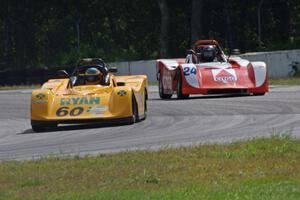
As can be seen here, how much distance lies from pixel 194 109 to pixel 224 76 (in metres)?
3.75

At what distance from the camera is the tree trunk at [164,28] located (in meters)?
48.3

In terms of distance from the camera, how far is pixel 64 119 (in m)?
18.1

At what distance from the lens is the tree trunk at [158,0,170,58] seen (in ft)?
159

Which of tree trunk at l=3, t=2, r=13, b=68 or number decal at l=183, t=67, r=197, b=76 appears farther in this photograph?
tree trunk at l=3, t=2, r=13, b=68

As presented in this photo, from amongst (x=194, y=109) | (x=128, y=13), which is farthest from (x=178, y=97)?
(x=128, y=13)

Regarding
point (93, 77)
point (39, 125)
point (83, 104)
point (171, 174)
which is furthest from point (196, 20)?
point (171, 174)

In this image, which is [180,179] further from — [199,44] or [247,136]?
[199,44]

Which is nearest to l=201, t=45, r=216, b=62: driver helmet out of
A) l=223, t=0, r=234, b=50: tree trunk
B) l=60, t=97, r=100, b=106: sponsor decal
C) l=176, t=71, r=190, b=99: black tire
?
l=176, t=71, r=190, b=99: black tire

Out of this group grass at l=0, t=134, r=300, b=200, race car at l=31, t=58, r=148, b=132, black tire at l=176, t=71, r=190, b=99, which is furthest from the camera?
black tire at l=176, t=71, r=190, b=99

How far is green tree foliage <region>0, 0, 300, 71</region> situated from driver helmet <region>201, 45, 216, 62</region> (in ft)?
68.0

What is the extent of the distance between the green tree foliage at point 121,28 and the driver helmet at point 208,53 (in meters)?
20.7

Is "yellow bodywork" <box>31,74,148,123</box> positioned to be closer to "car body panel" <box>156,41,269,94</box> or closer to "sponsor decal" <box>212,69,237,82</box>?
"car body panel" <box>156,41,269,94</box>

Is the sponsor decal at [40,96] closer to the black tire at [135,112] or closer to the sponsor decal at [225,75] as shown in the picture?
the black tire at [135,112]

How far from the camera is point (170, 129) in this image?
55.5 ft
